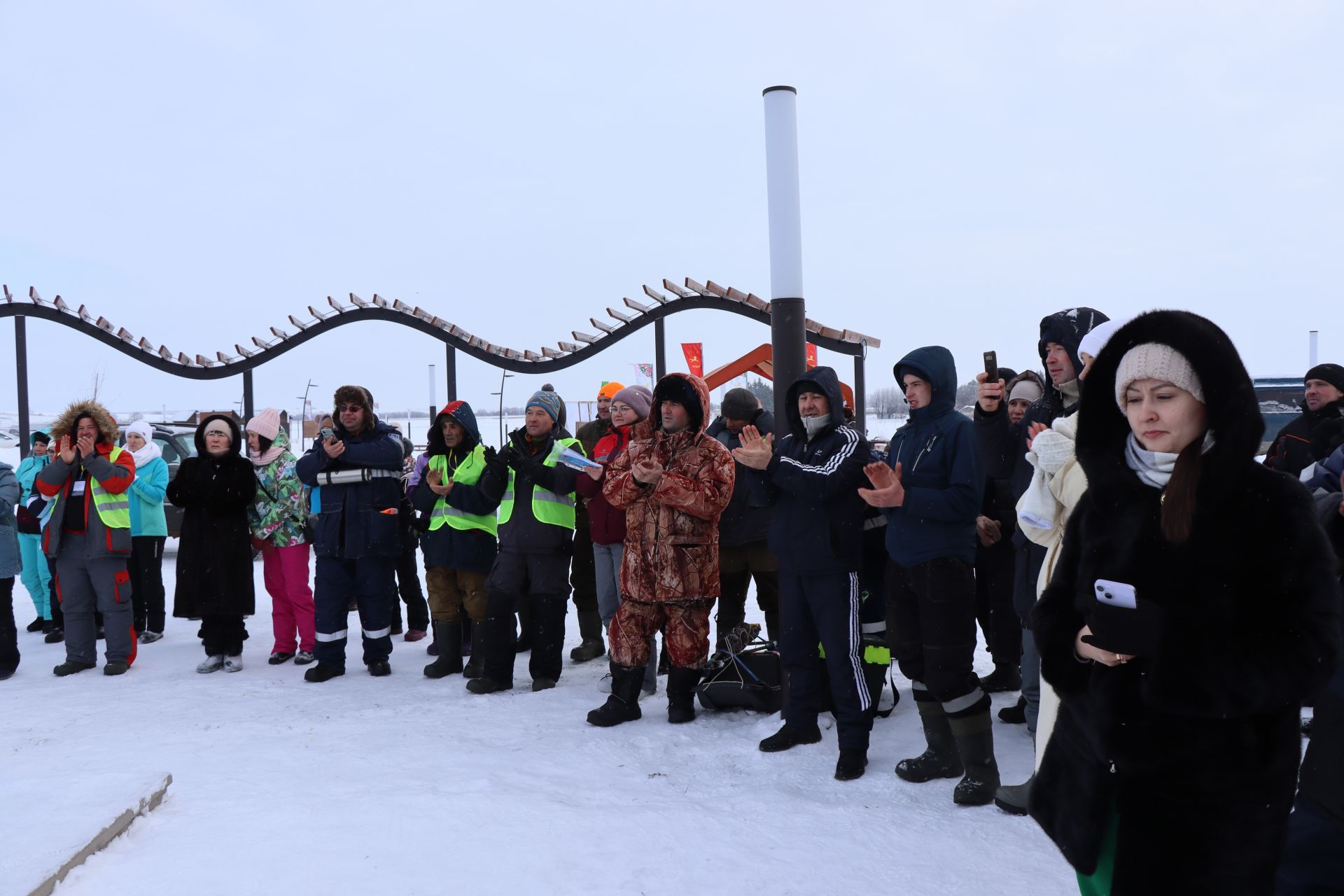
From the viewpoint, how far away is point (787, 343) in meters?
4.70

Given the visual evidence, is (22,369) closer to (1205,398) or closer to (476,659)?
(476,659)

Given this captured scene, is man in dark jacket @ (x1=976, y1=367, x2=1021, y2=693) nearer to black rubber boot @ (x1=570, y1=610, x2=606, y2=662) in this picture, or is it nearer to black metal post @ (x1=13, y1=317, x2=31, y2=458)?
black rubber boot @ (x1=570, y1=610, x2=606, y2=662)

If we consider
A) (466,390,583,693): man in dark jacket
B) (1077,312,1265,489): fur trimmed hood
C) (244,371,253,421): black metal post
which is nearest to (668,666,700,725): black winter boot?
(466,390,583,693): man in dark jacket

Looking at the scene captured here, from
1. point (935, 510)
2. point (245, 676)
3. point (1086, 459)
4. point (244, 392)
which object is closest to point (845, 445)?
point (935, 510)

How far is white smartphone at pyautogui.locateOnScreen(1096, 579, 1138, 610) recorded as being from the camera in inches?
66.2

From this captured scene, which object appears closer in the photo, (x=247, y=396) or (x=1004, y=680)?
(x=1004, y=680)

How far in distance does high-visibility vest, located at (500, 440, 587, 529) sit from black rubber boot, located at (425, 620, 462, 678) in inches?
36.5

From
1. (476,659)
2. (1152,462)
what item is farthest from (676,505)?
(1152,462)

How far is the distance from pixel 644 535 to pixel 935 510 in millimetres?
1684

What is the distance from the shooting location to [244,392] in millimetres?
9750

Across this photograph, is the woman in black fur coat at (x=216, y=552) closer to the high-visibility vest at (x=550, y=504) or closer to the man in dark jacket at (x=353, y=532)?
the man in dark jacket at (x=353, y=532)

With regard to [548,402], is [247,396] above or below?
above

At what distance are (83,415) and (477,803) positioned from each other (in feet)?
14.6

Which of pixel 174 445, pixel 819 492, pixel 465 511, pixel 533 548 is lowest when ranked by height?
pixel 533 548
